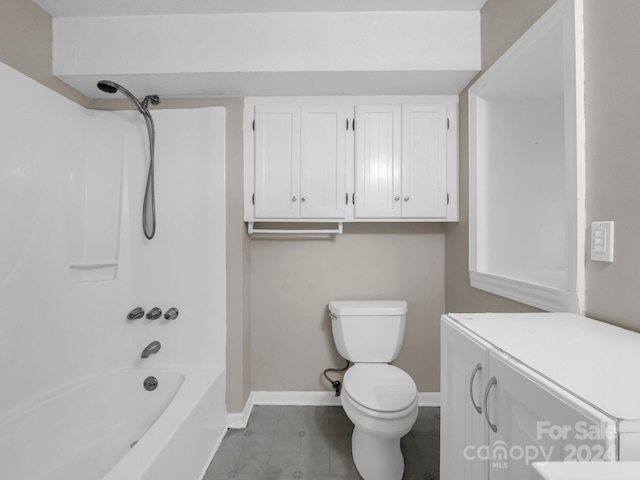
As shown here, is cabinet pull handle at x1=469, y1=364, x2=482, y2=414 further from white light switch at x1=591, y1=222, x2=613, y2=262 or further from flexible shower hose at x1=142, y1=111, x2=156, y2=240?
flexible shower hose at x1=142, y1=111, x2=156, y2=240

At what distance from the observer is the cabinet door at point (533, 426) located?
0.44 metres

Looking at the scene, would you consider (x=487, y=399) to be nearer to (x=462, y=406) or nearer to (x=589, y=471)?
(x=462, y=406)

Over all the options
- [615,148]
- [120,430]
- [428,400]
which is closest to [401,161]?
[615,148]

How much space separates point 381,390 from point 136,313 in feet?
5.08

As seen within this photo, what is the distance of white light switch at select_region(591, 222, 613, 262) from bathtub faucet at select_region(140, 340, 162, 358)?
7.17 feet

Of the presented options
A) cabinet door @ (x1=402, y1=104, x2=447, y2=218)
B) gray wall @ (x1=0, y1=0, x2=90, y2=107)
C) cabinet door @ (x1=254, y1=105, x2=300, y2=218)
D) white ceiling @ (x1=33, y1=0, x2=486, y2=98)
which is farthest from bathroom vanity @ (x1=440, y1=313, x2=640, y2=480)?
gray wall @ (x1=0, y1=0, x2=90, y2=107)

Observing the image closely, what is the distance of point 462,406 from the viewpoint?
86 centimetres

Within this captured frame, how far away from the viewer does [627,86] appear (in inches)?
32.8

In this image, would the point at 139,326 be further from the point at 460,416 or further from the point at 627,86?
the point at 627,86

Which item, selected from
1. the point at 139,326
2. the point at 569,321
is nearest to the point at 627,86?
the point at 569,321

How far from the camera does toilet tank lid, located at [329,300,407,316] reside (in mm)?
1865

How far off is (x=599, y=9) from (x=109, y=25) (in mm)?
2236

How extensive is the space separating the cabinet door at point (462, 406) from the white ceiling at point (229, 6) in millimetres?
1651

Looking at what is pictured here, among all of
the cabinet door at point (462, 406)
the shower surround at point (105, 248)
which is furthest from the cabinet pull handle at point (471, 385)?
the shower surround at point (105, 248)
